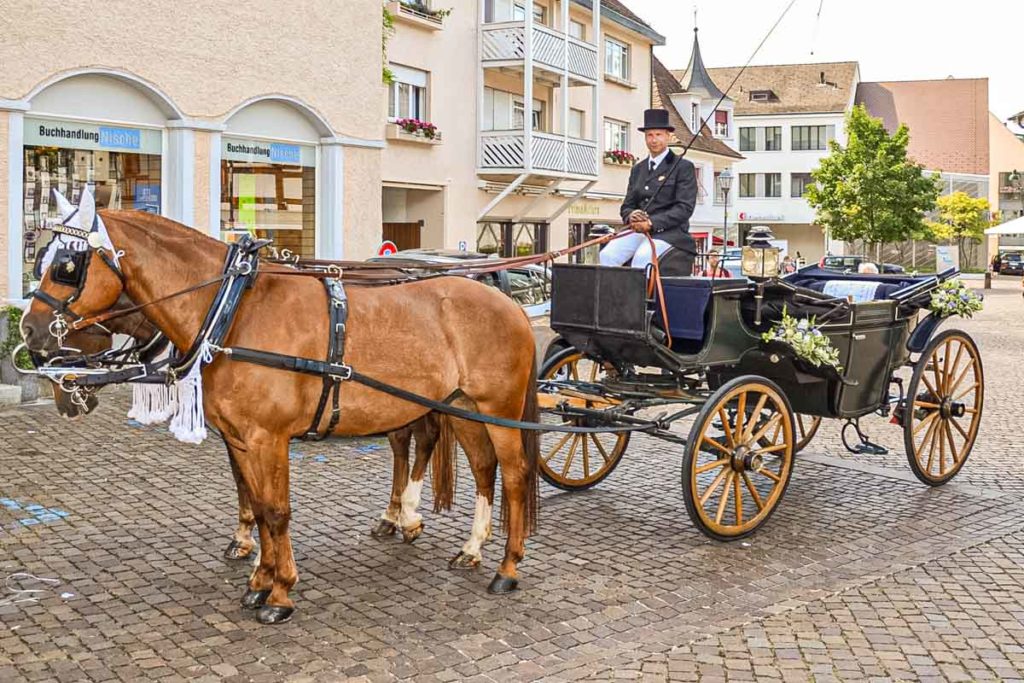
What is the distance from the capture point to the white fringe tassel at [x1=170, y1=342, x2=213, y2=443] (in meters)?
5.50

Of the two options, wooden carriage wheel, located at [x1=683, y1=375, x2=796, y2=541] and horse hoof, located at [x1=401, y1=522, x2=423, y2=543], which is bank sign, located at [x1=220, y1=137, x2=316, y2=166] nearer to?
horse hoof, located at [x1=401, y1=522, x2=423, y2=543]

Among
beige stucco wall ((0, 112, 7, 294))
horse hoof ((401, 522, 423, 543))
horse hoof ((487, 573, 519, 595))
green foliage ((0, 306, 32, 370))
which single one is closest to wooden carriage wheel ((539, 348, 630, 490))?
horse hoof ((401, 522, 423, 543))

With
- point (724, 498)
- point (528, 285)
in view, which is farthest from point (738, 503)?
point (528, 285)

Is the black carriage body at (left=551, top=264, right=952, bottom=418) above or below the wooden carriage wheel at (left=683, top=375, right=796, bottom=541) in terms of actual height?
above

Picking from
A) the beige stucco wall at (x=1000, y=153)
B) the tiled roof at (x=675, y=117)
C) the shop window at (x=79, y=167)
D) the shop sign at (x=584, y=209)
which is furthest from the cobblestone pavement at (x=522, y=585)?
the beige stucco wall at (x=1000, y=153)

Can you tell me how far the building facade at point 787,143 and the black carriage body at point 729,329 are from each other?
2230 inches

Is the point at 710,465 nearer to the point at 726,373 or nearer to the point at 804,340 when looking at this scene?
the point at 804,340

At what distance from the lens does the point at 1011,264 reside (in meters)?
70.7

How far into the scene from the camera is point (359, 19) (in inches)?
691

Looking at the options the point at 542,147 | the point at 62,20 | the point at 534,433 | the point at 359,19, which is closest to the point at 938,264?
the point at 542,147

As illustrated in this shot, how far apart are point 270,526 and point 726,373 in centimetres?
383

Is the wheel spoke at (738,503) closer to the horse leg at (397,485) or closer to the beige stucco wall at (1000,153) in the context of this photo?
the horse leg at (397,485)

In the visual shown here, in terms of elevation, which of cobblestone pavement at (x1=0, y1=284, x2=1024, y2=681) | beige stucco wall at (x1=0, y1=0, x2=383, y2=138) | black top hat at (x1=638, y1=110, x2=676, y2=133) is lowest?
cobblestone pavement at (x1=0, y1=284, x2=1024, y2=681)

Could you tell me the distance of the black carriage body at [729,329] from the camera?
7.47 meters
